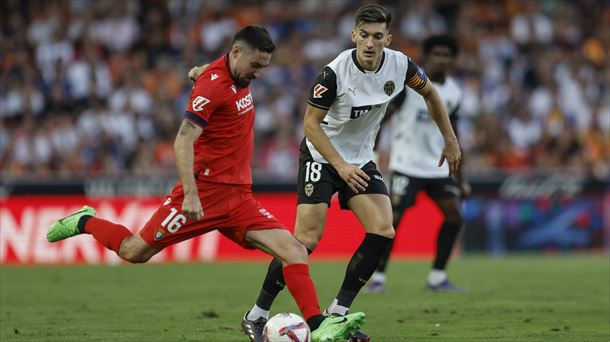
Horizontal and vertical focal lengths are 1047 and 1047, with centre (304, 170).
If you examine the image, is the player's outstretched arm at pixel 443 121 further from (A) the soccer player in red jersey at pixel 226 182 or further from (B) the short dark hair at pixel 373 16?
(A) the soccer player in red jersey at pixel 226 182

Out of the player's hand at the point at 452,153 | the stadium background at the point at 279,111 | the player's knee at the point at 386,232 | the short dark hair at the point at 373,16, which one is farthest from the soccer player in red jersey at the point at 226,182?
the stadium background at the point at 279,111

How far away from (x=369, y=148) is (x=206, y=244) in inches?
416

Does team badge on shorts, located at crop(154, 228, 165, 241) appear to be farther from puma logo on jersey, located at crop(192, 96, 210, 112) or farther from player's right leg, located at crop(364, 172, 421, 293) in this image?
player's right leg, located at crop(364, 172, 421, 293)

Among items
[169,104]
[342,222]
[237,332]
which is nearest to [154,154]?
[169,104]

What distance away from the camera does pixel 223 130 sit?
8086mm

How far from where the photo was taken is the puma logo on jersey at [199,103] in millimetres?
7746

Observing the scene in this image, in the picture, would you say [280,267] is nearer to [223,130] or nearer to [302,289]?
[302,289]

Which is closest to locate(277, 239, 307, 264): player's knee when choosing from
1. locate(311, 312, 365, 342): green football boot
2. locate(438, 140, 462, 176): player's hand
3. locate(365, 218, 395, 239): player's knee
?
locate(311, 312, 365, 342): green football boot

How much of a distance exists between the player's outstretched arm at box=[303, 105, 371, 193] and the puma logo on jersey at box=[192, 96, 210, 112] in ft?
3.38

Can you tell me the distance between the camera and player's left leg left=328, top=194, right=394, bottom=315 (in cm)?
854

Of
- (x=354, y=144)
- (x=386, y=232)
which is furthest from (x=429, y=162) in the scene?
(x=386, y=232)

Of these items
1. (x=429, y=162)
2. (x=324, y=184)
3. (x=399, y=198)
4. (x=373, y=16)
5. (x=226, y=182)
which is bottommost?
(x=226, y=182)

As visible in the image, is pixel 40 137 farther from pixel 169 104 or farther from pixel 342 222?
pixel 342 222

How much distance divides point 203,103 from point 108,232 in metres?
1.55
